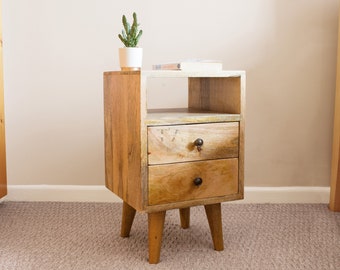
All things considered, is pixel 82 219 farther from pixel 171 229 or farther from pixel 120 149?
pixel 120 149

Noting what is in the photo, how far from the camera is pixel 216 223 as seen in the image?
1516 mm

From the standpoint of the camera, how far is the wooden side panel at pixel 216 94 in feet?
4.90

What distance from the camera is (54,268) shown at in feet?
4.57

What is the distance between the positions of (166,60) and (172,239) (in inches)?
30.2

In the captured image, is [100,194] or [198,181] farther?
[100,194]

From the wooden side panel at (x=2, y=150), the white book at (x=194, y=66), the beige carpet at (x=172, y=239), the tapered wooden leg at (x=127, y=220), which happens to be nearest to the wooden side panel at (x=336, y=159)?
the beige carpet at (x=172, y=239)

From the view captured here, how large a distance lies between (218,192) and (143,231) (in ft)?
1.22

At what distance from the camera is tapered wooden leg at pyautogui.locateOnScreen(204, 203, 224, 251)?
1.51 m

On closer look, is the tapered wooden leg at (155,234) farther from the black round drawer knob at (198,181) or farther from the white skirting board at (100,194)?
the white skirting board at (100,194)

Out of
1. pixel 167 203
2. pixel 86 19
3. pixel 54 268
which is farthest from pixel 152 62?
pixel 54 268

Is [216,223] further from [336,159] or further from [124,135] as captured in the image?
[336,159]

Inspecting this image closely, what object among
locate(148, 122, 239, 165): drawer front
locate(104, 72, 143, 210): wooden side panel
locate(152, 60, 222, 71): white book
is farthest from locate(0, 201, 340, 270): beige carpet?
locate(152, 60, 222, 71): white book

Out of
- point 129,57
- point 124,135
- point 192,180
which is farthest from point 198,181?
point 129,57

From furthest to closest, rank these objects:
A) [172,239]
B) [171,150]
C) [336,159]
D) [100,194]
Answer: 1. [100,194]
2. [336,159]
3. [172,239]
4. [171,150]
